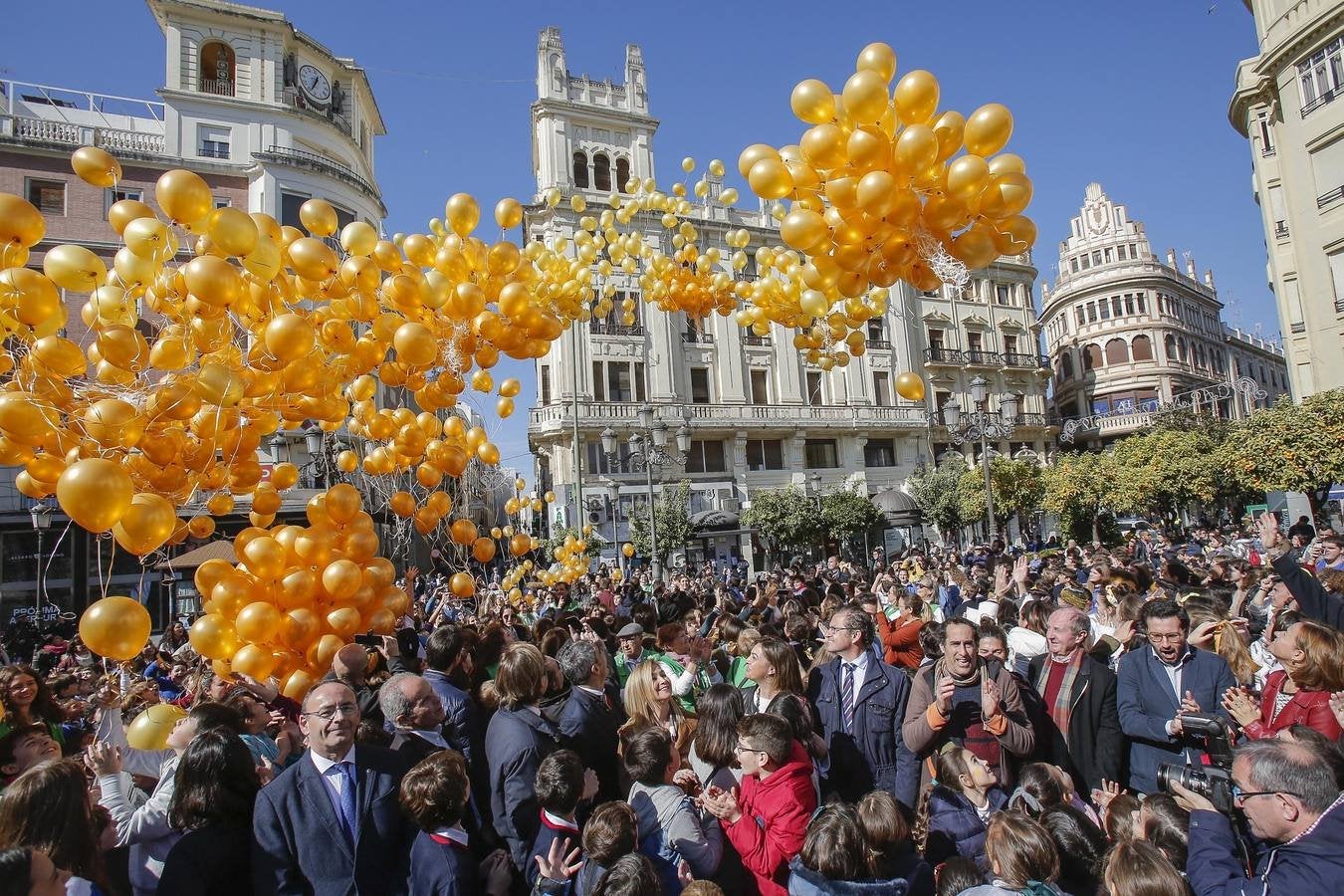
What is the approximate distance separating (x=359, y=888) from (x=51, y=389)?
301 cm

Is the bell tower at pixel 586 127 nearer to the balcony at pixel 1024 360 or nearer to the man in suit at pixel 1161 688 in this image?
the balcony at pixel 1024 360

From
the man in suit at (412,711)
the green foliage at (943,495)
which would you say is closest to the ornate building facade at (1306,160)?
the green foliage at (943,495)

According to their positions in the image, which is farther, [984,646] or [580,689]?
[984,646]

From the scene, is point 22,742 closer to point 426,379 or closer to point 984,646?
point 426,379

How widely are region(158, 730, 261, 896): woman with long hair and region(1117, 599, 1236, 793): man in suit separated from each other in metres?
3.88

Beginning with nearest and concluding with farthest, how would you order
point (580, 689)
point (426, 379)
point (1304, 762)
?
1. point (1304, 762)
2. point (580, 689)
3. point (426, 379)

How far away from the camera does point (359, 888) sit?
263 centimetres

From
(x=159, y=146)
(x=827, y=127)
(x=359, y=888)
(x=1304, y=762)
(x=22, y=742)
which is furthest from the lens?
(x=159, y=146)

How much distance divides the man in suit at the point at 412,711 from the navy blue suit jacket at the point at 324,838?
0.49m

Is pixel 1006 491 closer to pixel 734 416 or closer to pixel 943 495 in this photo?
pixel 943 495

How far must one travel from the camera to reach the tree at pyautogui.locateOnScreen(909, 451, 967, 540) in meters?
30.1

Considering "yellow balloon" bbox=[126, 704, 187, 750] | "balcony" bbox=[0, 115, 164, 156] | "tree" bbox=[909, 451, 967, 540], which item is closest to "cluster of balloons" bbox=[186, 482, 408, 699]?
"yellow balloon" bbox=[126, 704, 187, 750]

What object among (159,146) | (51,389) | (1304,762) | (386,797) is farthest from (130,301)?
(159,146)

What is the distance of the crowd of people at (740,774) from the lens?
2330mm
